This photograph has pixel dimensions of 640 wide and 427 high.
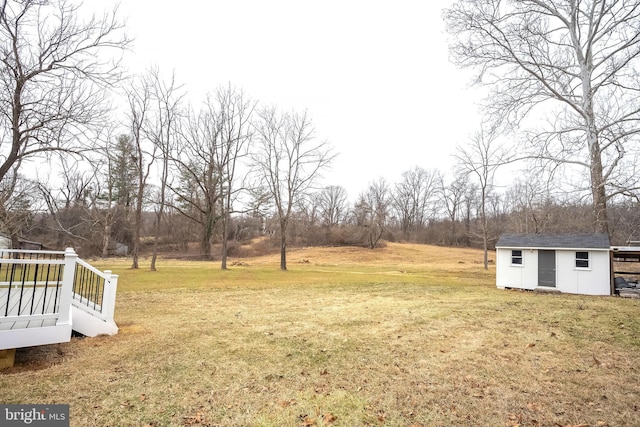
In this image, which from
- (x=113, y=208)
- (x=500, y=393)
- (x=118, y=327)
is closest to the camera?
(x=500, y=393)

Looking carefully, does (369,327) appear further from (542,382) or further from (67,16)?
(67,16)

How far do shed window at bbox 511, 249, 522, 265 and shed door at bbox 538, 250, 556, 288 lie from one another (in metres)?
0.85

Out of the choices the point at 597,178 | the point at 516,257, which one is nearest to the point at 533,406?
the point at 597,178

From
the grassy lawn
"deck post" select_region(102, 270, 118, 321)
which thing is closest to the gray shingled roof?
the grassy lawn

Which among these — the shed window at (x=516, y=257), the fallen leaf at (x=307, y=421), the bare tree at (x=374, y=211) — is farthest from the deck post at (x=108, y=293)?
the bare tree at (x=374, y=211)

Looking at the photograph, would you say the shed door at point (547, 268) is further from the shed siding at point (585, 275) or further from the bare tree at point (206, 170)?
the bare tree at point (206, 170)

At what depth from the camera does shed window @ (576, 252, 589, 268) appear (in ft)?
47.8

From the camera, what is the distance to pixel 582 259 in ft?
48.1

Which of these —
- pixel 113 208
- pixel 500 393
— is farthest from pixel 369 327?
pixel 113 208

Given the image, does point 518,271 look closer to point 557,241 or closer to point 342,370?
point 557,241

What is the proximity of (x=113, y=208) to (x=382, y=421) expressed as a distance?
42.3 m

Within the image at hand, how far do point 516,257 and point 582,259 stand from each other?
2.67 meters

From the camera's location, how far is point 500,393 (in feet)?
13.1

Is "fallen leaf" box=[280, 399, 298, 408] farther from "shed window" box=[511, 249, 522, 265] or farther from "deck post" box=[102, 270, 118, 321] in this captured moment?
"shed window" box=[511, 249, 522, 265]
